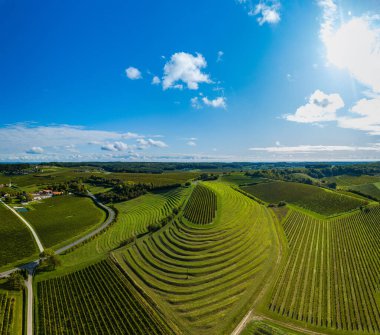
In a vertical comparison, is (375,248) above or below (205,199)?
below

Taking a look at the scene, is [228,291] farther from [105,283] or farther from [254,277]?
[105,283]

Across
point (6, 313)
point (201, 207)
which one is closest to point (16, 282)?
point (6, 313)

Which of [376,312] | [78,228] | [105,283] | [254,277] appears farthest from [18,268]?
[376,312]

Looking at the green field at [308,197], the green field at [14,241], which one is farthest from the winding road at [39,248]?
the green field at [308,197]

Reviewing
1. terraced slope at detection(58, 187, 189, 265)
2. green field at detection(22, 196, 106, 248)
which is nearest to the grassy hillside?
terraced slope at detection(58, 187, 189, 265)

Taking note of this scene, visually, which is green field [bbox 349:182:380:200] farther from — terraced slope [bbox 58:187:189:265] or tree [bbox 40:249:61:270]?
tree [bbox 40:249:61:270]

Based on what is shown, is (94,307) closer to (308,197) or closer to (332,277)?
(332,277)
